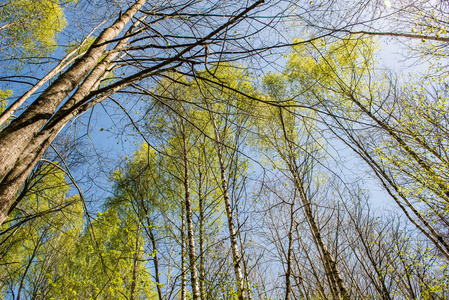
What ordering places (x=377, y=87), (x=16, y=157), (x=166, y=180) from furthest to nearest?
(x=377, y=87) < (x=166, y=180) < (x=16, y=157)

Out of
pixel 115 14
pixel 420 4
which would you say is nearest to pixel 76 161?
pixel 115 14

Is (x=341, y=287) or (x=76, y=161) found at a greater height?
(x=76, y=161)

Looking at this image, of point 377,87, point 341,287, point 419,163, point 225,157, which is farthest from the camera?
point 377,87

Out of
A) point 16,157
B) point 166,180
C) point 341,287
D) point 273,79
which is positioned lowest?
point 341,287

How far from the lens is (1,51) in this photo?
3570 millimetres

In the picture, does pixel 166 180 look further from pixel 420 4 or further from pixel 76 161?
pixel 420 4

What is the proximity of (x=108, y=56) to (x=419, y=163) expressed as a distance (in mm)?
6165

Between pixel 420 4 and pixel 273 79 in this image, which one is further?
pixel 273 79

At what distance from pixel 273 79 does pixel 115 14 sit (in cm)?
512

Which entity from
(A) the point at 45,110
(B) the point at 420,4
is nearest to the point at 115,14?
(A) the point at 45,110

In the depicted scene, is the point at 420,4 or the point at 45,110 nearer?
the point at 45,110

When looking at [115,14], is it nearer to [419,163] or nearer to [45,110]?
[45,110]

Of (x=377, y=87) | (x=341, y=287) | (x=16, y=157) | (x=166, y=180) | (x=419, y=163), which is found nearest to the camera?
(x=16, y=157)

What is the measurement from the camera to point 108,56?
1812 millimetres
